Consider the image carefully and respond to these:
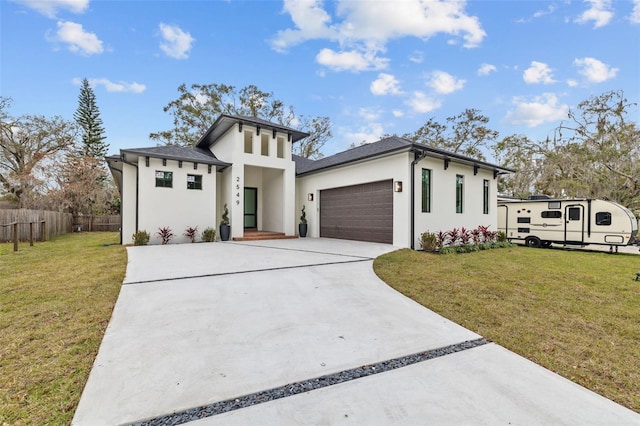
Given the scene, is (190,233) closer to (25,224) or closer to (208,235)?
(208,235)

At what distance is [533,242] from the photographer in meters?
12.0

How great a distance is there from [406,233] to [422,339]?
6.43 metres

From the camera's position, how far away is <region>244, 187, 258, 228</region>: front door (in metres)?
14.2

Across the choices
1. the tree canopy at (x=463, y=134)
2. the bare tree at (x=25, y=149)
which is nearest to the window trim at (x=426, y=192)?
the tree canopy at (x=463, y=134)

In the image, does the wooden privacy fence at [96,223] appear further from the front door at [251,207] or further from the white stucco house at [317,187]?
the front door at [251,207]

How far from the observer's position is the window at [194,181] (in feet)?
36.6

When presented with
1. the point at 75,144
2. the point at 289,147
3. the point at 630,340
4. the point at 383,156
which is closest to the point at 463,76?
the point at 383,156

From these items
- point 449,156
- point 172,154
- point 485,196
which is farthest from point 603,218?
point 172,154

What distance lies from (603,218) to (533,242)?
95.4 inches

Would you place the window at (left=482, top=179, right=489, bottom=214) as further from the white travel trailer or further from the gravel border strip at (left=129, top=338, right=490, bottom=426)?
the gravel border strip at (left=129, top=338, right=490, bottom=426)

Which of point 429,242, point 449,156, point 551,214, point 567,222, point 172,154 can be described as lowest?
point 429,242

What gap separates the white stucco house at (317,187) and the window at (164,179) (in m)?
0.03

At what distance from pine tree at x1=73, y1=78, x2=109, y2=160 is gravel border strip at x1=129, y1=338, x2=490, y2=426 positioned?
32847 millimetres

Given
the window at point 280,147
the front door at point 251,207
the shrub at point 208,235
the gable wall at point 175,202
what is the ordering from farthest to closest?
the front door at point 251,207, the window at point 280,147, the shrub at point 208,235, the gable wall at point 175,202
